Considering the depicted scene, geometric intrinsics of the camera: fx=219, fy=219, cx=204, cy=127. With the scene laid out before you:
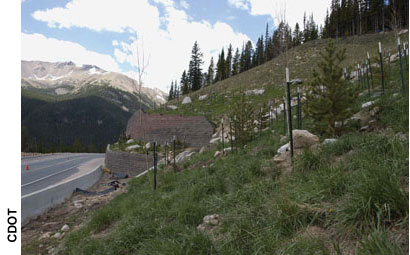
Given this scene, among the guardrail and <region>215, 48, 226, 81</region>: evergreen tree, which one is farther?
<region>215, 48, 226, 81</region>: evergreen tree

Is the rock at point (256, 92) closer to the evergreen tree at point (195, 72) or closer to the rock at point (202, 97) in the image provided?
the rock at point (202, 97)

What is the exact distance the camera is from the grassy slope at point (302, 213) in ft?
6.27

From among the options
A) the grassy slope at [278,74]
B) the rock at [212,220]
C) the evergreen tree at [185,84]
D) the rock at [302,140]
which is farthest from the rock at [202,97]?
the rock at [212,220]

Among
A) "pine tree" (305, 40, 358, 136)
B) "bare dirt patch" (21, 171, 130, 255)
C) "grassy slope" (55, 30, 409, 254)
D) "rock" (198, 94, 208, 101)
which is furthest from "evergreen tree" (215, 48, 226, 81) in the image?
"grassy slope" (55, 30, 409, 254)

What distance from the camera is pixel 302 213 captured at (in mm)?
2445

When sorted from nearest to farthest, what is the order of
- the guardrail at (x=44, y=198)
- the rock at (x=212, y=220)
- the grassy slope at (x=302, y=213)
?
1. the grassy slope at (x=302, y=213)
2. the rock at (x=212, y=220)
3. the guardrail at (x=44, y=198)

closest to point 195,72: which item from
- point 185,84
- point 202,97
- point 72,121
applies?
point 185,84

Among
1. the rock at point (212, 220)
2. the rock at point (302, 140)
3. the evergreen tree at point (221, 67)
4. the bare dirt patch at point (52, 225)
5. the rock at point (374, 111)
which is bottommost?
the bare dirt patch at point (52, 225)

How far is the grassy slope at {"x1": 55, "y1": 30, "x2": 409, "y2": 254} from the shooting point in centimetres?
191

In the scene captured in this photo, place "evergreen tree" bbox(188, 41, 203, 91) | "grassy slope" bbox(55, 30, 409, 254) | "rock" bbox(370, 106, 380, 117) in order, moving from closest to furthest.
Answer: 1. "grassy slope" bbox(55, 30, 409, 254)
2. "rock" bbox(370, 106, 380, 117)
3. "evergreen tree" bbox(188, 41, 203, 91)

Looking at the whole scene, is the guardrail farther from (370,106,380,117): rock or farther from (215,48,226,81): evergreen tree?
(215,48,226,81): evergreen tree

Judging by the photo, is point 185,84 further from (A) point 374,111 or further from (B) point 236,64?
(A) point 374,111

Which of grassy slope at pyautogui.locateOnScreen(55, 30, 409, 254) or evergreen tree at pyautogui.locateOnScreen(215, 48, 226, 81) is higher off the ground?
evergreen tree at pyautogui.locateOnScreen(215, 48, 226, 81)

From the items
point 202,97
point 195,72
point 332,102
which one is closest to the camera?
point 332,102
